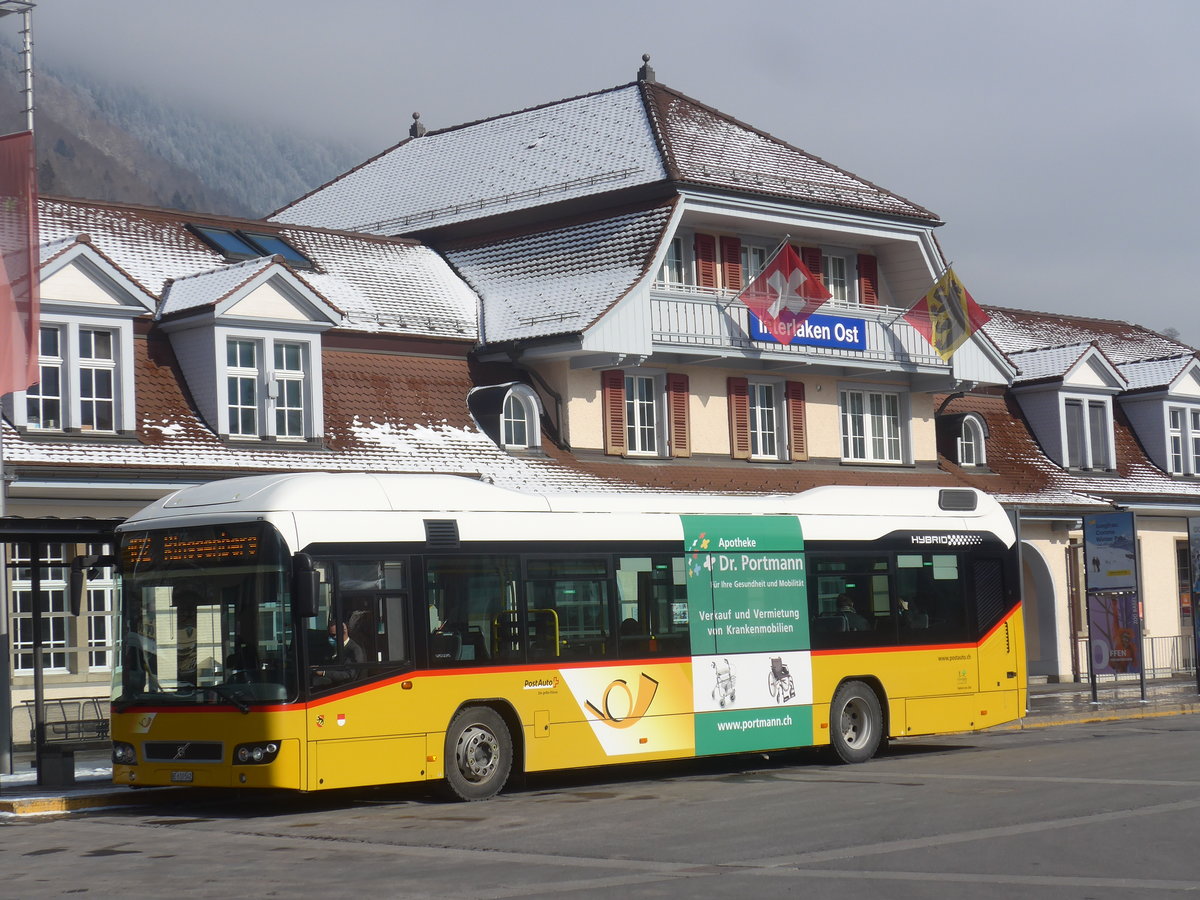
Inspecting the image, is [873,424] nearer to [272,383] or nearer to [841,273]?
[841,273]

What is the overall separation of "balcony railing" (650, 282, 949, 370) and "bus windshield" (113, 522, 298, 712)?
50.5 ft

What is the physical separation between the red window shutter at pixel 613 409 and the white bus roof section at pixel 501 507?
10.3 metres

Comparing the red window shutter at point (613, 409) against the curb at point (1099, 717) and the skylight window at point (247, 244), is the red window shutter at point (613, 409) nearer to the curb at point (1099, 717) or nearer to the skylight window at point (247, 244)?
the skylight window at point (247, 244)

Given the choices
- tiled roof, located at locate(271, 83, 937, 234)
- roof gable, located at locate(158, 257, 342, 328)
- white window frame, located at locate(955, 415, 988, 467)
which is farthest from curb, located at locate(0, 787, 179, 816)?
white window frame, located at locate(955, 415, 988, 467)

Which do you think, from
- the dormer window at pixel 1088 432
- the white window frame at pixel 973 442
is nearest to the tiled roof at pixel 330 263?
the white window frame at pixel 973 442

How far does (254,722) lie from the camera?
1627 centimetres

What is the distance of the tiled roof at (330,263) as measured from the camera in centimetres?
2858

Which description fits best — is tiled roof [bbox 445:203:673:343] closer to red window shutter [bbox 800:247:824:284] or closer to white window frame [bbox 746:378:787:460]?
white window frame [bbox 746:378:787:460]

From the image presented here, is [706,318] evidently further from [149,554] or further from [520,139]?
[149,554]

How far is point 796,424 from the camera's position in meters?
35.4

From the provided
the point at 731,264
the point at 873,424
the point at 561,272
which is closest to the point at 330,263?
the point at 561,272

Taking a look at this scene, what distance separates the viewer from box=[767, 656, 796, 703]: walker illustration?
805 inches

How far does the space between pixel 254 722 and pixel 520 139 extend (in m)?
23.5

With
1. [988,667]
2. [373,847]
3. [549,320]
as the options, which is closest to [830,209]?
[549,320]
